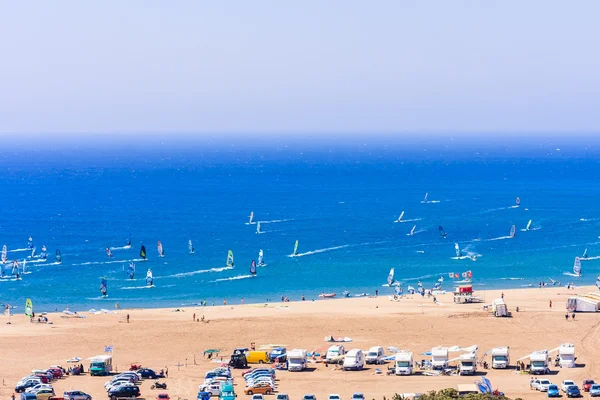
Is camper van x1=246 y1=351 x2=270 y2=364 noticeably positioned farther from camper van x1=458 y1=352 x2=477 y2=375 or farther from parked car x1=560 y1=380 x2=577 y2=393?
parked car x1=560 y1=380 x2=577 y2=393

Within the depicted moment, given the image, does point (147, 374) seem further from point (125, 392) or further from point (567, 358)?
point (567, 358)

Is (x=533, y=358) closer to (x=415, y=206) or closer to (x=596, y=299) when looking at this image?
(x=596, y=299)

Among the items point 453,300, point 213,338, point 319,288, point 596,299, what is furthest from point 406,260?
point 213,338

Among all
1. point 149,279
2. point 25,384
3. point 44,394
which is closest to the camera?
point 44,394

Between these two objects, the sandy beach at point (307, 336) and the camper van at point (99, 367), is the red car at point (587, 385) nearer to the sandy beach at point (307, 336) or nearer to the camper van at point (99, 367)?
the sandy beach at point (307, 336)

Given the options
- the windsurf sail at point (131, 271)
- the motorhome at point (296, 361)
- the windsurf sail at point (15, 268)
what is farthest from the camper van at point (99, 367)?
the windsurf sail at point (15, 268)

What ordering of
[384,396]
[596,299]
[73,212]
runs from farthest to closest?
1. [73,212]
2. [596,299]
3. [384,396]

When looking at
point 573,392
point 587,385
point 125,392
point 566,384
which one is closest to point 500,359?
point 566,384
